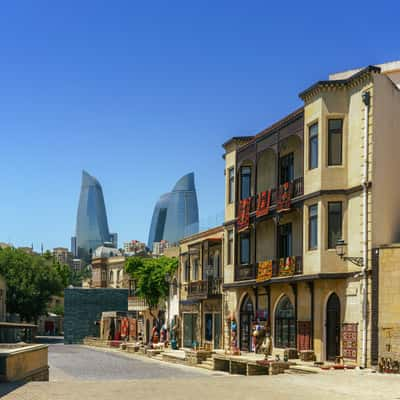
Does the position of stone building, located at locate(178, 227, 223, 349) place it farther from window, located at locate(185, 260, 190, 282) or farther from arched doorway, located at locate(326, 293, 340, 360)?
arched doorway, located at locate(326, 293, 340, 360)

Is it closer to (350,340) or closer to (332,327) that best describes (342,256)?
(350,340)

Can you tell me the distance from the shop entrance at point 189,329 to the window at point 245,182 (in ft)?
42.2

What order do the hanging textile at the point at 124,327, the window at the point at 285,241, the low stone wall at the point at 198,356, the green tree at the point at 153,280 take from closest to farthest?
1. the window at the point at 285,241
2. the low stone wall at the point at 198,356
3. the green tree at the point at 153,280
4. the hanging textile at the point at 124,327

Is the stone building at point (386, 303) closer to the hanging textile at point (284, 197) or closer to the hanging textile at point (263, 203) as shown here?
the hanging textile at point (284, 197)

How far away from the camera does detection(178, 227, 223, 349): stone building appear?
47719mm

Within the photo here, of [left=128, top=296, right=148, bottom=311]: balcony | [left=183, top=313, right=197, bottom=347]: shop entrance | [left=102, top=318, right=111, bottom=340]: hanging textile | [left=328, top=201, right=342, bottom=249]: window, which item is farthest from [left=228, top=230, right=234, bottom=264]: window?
[left=102, top=318, right=111, bottom=340]: hanging textile

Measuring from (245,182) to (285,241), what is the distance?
5.30 m

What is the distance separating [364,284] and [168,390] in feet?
36.3

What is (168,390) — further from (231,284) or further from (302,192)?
(231,284)

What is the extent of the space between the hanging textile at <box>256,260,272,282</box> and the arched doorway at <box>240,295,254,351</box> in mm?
2804

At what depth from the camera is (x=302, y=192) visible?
1332 inches

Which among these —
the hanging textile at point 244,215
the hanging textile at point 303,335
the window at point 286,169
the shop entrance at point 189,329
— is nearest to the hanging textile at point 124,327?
the shop entrance at point 189,329

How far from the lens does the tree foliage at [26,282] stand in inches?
3391

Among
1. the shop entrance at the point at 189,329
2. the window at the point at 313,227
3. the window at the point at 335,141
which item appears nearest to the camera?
the window at the point at 335,141
